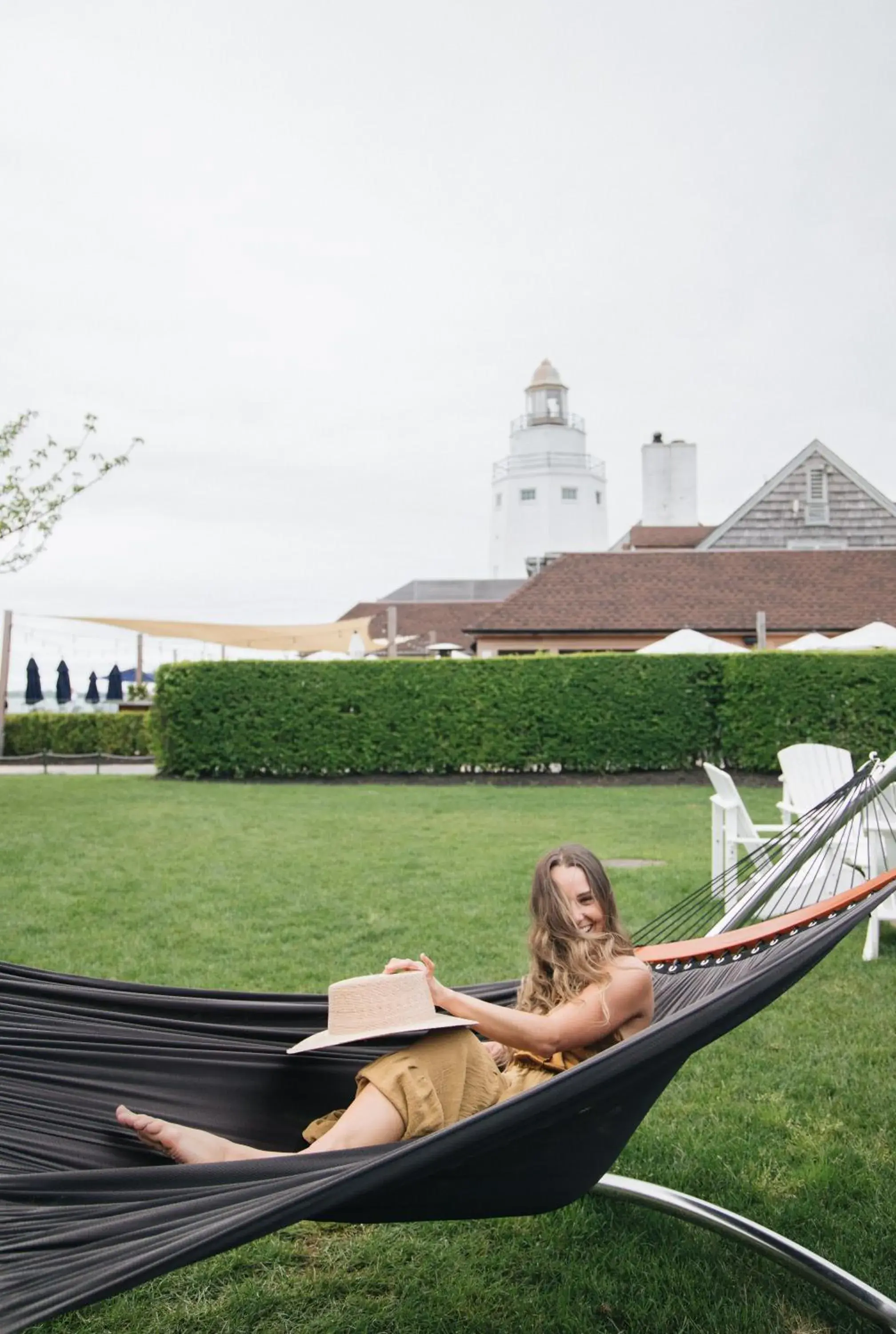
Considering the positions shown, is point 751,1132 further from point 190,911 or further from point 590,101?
point 590,101

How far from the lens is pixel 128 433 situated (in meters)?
11.1

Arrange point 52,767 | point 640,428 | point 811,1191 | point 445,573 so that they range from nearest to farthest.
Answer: point 811,1191 < point 52,767 < point 640,428 < point 445,573

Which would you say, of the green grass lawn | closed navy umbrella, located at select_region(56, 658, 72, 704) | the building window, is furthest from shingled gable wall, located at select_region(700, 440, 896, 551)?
the green grass lawn

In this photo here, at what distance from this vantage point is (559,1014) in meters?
2.32

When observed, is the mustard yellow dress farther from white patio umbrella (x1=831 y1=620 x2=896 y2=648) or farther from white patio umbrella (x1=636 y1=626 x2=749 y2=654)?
white patio umbrella (x1=831 y1=620 x2=896 y2=648)

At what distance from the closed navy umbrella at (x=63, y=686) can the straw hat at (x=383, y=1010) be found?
20058mm

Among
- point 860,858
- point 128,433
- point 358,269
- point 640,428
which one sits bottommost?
point 860,858

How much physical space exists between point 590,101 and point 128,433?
5.44 meters

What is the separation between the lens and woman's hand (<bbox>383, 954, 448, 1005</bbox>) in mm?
2256

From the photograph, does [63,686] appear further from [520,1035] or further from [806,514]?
[520,1035]

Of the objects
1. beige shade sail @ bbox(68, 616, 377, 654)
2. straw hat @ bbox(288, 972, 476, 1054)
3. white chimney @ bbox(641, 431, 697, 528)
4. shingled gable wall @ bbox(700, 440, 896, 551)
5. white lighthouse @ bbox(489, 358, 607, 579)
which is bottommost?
straw hat @ bbox(288, 972, 476, 1054)

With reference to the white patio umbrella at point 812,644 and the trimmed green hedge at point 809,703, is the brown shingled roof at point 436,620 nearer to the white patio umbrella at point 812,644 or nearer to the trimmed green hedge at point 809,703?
the white patio umbrella at point 812,644

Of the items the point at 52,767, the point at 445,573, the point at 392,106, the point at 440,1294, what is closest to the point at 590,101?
the point at 392,106

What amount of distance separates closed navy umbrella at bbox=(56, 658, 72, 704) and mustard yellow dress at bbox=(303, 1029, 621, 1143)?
65.4 ft
